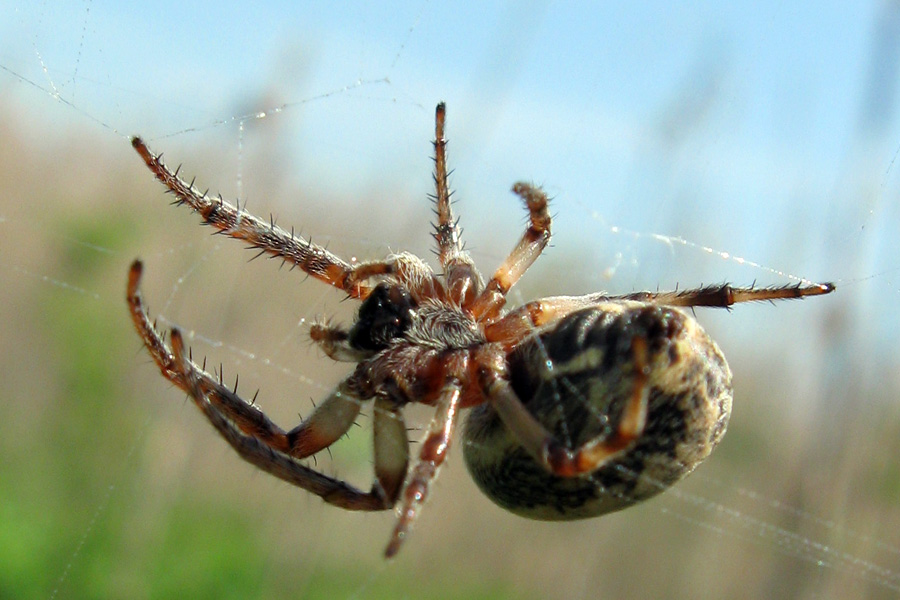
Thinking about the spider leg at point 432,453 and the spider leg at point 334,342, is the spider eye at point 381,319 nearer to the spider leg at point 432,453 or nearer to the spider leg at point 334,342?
the spider leg at point 334,342

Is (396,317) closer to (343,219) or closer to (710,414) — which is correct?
(710,414)

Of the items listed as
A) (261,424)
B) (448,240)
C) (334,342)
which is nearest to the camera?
(261,424)

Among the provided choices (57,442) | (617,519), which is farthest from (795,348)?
(57,442)

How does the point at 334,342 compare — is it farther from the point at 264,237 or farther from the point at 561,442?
the point at 561,442

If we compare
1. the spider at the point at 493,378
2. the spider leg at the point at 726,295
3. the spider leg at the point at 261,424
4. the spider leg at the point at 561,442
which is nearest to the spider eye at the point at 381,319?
the spider at the point at 493,378

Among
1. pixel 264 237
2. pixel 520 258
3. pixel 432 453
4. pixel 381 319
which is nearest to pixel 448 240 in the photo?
pixel 520 258

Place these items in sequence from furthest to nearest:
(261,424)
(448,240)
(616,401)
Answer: (448,240) → (261,424) → (616,401)
